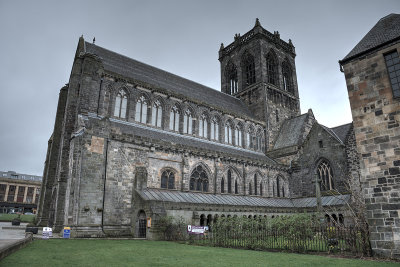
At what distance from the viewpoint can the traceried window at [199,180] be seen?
88.2 feet

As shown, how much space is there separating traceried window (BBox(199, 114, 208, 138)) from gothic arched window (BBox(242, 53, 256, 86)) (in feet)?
52.3

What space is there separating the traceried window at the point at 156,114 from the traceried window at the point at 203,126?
5.32 metres

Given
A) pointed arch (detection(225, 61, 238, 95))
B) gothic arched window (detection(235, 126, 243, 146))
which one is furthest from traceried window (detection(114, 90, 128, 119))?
pointed arch (detection(225, 61, 238, 95))

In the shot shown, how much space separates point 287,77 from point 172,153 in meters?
31.9

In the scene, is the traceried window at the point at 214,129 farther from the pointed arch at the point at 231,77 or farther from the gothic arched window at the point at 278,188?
the pointed arch at the point at 231,77

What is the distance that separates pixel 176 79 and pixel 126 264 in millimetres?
29844

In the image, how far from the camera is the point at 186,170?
85.9 ft

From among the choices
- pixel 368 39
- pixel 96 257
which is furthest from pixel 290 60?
pixel 96 257

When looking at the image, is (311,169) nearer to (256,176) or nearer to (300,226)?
(256,176)

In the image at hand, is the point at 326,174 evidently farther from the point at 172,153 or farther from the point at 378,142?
the point at 378,142

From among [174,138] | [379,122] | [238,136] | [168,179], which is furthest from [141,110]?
[379,122]

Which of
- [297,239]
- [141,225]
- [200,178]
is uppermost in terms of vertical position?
[200,178]

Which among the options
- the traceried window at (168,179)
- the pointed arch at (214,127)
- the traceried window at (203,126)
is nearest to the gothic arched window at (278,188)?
the pointed arch at (214,127)

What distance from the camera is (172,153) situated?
25812mm
